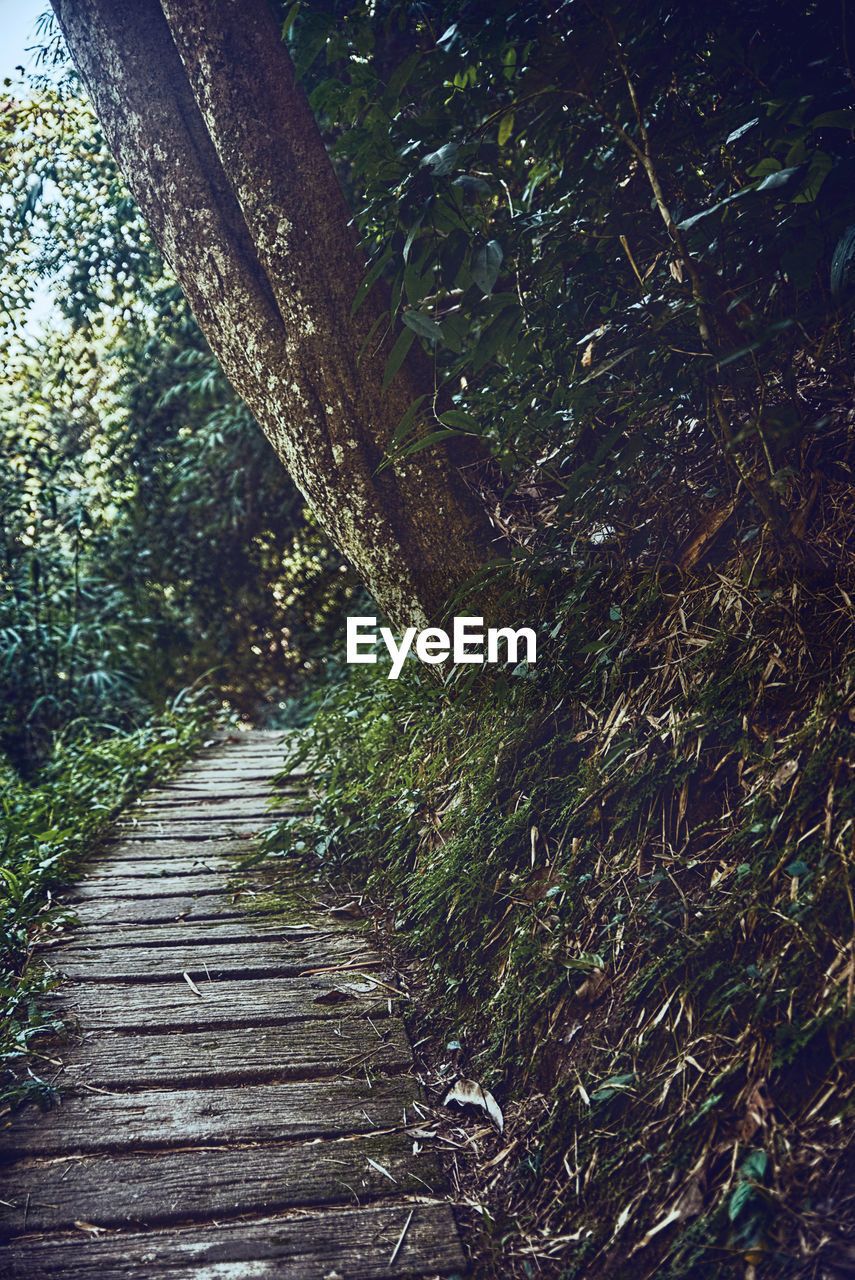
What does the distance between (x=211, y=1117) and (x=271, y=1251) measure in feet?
1.19

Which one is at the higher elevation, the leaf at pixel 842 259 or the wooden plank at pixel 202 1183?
the leaf at pixel 842 259

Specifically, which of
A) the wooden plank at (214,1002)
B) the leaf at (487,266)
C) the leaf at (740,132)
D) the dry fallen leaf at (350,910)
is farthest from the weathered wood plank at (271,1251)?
the leaf at (740,132)

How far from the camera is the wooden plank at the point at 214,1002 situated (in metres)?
1.92

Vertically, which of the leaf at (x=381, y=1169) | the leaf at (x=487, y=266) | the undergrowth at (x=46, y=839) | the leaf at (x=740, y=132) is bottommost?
the leaf at (x=381, y=1169)

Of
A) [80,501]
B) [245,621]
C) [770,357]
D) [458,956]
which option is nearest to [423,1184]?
[458,956]

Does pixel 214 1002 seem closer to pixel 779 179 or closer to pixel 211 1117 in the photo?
pixel 211 1117

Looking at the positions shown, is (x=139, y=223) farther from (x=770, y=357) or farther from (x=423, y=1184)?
(x=423, y=1184)

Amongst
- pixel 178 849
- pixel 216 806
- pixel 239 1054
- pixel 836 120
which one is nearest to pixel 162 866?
pixel 178 849

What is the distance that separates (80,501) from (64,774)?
8.58 ft

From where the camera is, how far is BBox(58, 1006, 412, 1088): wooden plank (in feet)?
5.61

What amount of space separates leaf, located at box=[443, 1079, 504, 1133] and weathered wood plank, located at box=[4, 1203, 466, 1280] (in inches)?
7.8

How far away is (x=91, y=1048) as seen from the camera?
71.8 inches

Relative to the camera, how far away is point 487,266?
149cm

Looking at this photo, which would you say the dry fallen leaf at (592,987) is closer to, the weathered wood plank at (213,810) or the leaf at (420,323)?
the leaf at (420,323)
